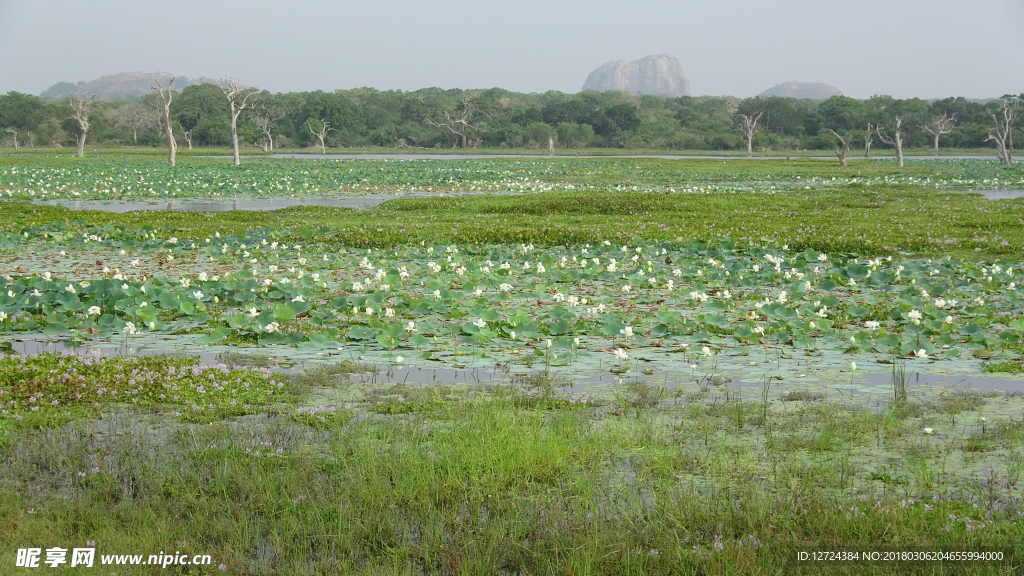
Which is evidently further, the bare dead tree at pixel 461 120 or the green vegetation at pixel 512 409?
the bare dead tree at pixel 461 120

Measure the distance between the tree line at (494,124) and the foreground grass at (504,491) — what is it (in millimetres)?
83784

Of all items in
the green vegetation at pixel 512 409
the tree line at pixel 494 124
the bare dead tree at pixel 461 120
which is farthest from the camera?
the bare dead tree at pixel 461 120

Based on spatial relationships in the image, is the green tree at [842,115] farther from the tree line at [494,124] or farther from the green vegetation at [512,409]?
the green vegetation at [512,409]

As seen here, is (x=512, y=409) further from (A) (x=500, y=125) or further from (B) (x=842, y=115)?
(B) (x=842, y=115)

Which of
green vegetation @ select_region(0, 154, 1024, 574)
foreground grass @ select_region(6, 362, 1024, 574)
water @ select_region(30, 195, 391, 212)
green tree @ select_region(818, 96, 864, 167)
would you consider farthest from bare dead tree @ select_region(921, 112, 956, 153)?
foreground grass @ select_region(6, 362, 1024, 574)

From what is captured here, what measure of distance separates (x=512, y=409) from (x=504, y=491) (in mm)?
1128

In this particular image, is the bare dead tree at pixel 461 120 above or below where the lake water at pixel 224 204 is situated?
above

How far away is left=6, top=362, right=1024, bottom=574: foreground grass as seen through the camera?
3.95 meters

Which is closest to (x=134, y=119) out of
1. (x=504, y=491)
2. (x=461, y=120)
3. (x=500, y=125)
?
(x=461, y=120)

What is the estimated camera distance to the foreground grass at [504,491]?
3.95 metres

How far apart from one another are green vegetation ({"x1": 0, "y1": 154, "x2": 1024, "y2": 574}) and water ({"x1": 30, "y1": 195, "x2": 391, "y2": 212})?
1063 centimetres

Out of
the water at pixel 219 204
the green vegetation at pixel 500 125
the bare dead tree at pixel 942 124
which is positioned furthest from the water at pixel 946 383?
the bare dead tree at pixel 942 124

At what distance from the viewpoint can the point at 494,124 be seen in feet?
310

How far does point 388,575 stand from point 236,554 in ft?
2.74
